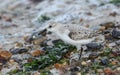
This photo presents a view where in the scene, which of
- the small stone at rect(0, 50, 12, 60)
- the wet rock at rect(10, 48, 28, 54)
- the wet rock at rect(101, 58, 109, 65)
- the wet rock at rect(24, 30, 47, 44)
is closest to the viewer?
the wet rock at rect(101, 58, 109, 65)

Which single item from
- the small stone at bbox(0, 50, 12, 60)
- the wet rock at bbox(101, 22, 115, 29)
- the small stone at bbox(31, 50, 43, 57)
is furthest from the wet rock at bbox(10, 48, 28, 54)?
the wet rock at bbox(101, 22, 115, 29)

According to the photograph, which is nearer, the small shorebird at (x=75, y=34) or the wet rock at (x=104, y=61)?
the small shorebird at (x=75, y=34)

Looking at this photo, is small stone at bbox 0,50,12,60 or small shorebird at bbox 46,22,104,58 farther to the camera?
small stone at bbox 0,50,12,60

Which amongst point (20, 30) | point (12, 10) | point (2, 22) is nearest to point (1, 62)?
point (20, 30)

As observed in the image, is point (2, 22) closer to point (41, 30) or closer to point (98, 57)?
point (41, 30)

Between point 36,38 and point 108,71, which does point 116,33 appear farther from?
point 36,38

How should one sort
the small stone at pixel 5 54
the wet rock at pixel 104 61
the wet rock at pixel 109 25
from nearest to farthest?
the wet rock at pixel 104 61
the small stone at pixel 5 54
the wet rock at pixel 109 25

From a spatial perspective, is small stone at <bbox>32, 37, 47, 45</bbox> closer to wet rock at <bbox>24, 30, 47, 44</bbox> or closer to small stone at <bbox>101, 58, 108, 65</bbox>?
wet rock at <bbox>24, 30, 47, 44</bbox>

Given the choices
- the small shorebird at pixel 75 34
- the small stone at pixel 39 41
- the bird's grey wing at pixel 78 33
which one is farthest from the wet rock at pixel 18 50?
the bird's grey wing at pixel 78 33

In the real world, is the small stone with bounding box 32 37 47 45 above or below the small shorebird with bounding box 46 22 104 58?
below

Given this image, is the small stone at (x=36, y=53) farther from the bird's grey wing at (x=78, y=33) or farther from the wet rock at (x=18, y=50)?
the bird's grey wing at (x=78, y=33)

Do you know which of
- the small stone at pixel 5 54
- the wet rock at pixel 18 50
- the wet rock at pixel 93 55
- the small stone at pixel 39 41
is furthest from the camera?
the small stone at pixel 39 41
